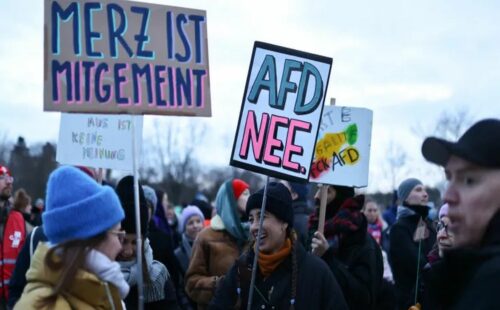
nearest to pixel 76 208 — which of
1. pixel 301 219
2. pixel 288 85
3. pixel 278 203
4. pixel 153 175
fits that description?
pixel 278 203

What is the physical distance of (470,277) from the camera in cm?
224

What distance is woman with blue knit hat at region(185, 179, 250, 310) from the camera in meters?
5.94

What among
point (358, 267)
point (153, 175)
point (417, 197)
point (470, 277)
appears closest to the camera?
point (470, 277)

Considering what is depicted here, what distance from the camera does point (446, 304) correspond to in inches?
94.8

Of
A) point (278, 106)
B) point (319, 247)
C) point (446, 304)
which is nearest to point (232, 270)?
point (319, 247)

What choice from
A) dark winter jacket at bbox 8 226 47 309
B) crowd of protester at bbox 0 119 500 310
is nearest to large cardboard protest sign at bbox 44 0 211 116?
crowd of protester at bbox 0 119 500 310

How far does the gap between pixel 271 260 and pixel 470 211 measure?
247 centimetres

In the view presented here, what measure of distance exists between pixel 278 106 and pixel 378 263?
1.76 meters

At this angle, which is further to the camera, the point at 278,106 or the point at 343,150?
the point at 343,150

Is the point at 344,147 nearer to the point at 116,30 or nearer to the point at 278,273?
the point at 278,273

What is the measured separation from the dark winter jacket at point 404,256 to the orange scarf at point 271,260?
96.8 inches

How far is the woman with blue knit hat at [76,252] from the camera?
3.05 m

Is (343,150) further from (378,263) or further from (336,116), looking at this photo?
(378,263)

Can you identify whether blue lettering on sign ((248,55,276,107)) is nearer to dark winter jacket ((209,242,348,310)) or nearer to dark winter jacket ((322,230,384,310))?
dark winter jacket ((209,242,348,310))
